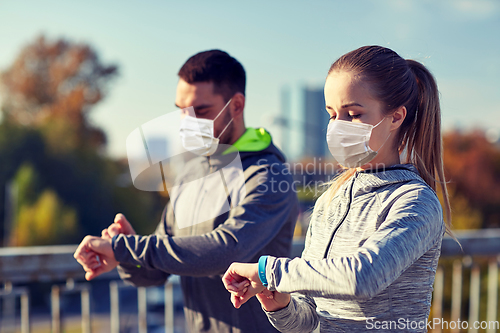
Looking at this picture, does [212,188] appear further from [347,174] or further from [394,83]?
[394,83]

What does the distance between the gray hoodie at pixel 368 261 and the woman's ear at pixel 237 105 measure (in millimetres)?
860

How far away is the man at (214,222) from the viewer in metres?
1.73

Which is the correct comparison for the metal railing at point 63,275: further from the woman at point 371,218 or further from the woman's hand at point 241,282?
the woman's hand at point 241,282

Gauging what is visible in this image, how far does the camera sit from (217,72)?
2232mm

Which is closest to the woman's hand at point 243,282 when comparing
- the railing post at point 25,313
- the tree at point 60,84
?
the railing post at point 25,313

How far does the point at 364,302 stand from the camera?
1.30 meters

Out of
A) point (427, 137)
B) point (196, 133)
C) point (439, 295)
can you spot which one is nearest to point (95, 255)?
point (196, 133)

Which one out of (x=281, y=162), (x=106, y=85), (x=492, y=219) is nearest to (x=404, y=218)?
(x=281, y=162)

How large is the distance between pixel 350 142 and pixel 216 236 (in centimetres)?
68

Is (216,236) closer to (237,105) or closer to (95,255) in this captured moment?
(95,255)

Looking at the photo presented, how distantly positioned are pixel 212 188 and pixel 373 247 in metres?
1.16

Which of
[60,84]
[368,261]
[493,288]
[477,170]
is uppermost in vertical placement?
[60,84]

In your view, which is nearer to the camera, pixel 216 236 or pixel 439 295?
pixel 216 236

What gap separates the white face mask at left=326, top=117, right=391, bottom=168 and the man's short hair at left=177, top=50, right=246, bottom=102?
3.07 ft
